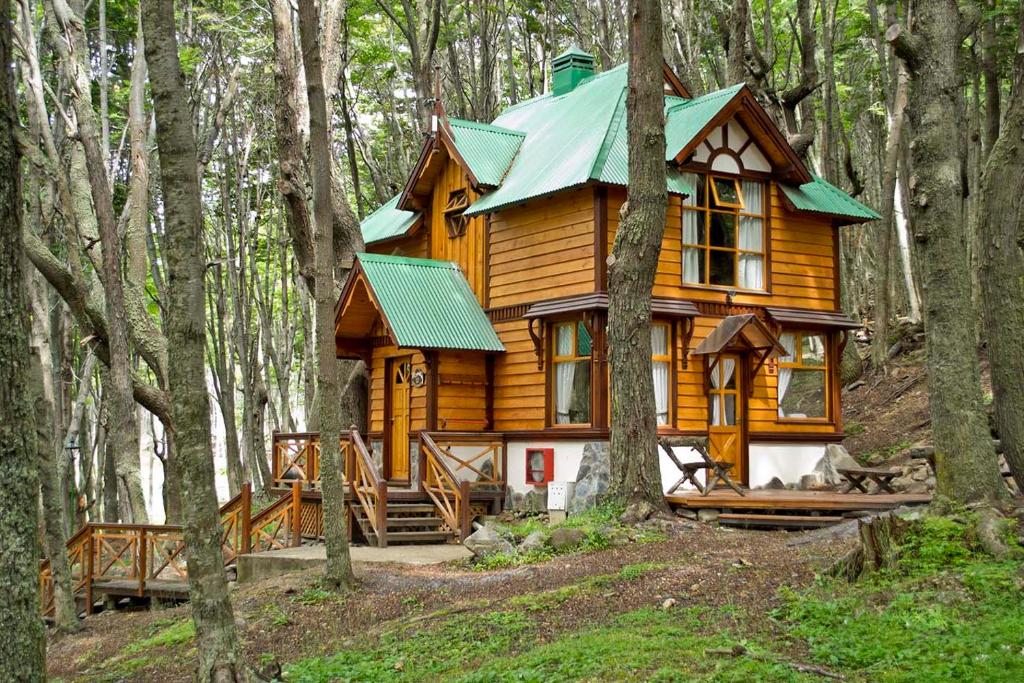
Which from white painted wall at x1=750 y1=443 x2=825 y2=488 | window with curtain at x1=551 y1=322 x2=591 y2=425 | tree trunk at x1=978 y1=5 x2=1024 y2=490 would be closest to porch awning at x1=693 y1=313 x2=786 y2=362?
white painted wall at x1=750 y1=443 x2=825 y2=488

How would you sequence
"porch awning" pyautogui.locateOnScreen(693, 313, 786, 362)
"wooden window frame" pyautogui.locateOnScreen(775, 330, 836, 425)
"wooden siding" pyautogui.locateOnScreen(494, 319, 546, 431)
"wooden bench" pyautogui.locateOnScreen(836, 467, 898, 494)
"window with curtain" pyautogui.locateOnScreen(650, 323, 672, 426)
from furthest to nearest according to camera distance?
"wooden window frame" pyautogui.locateOnScreen(775, 330, 836, 425) < "wooden siding" pyautogui.locateOnScreen(494, 319, 546, 431) < "porch awning" pyautogui.locateOnScreen(693, 313, 786, 362) < "window with curtain" pyautogui.locateOnScreen(650, 323, 672, 426) < "wooden bench" pyautogui.locateOnScreen(836, 467, 898, 494)

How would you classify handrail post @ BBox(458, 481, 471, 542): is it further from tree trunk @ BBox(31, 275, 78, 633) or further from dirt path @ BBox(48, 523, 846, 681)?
tree trunk @ BBox(31, 275, 78, 633)

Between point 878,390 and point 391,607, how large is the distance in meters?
17.3

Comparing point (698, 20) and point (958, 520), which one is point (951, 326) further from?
point (698, 20)

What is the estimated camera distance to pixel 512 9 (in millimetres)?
29297

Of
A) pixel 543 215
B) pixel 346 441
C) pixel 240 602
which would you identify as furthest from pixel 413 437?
pixel 240 602

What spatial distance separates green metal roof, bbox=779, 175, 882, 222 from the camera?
20062mm

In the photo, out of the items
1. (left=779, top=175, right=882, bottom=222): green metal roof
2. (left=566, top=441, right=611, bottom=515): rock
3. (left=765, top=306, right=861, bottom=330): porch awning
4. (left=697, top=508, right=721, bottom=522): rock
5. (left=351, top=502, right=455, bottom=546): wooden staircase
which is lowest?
(left=351, top=502, right=455, bottom=546): wooden staircase

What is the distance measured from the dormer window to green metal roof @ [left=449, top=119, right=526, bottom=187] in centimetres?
83

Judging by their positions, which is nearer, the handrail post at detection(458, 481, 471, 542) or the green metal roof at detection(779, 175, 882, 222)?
the handrail post at detection(458, 481, 471, 542)

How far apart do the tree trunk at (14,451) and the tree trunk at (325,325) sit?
662 centimetres

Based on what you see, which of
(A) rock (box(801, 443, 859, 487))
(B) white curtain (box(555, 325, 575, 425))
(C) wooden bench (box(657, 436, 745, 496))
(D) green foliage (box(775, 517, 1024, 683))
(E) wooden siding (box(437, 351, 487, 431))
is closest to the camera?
(D) green foliage (box(775, 517, 1024, 683))

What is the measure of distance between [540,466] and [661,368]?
9.23 feet

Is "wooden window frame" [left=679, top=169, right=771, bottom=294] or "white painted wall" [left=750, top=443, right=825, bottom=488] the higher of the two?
"wooden window frame" [left=679, top=169, right=771, bottom=294]
